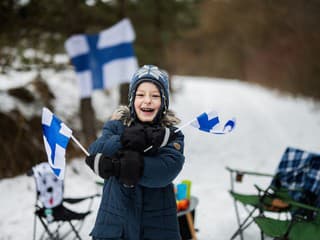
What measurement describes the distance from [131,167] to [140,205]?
0.29m

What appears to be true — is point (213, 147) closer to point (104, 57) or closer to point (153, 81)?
point (104, 57)

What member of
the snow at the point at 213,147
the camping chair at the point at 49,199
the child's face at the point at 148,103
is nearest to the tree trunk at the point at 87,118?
the snow at the point at 213,147

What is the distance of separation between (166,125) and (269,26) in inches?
740

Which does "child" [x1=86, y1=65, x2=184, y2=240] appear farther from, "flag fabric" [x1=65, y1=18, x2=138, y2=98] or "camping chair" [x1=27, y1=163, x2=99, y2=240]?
"flag fabric" [x1=65, y1=18, x2=138, y2=98]

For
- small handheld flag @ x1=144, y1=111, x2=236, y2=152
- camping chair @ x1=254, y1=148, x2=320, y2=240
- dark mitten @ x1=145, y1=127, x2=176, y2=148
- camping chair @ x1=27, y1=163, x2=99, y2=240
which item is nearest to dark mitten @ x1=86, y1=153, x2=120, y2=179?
dark mitten @ x1=145, y1=127, x2=176, y2=148

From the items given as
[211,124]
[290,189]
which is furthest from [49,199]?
[290,189]

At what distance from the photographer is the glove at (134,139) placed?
1865 millimetres

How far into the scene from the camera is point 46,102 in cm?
734

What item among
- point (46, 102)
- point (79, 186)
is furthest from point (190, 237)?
point (46, 102)

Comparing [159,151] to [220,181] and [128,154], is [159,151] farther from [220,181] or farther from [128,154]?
[220,181]

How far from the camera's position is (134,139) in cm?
186

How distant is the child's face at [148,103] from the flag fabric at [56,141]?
0.46m

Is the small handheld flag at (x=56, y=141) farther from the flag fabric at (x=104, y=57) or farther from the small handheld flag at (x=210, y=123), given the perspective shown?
the flag fabric at (x=104, y=57)

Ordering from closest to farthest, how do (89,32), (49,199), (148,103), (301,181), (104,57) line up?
(148,103)
(49,199)
(301,181)
(104,57)
(89,32)
